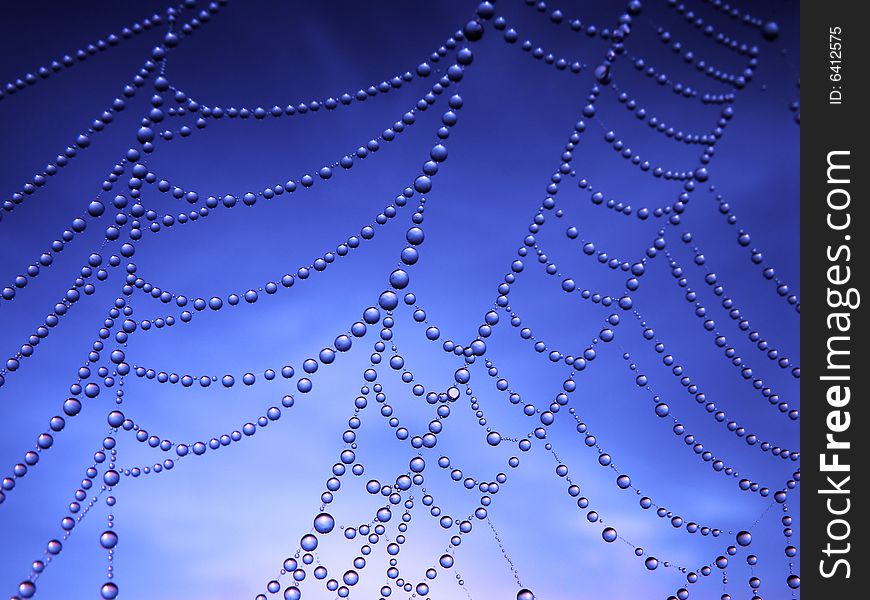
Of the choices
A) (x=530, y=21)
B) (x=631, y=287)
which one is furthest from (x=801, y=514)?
(x=530, y=21)

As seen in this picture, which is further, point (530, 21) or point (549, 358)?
point (549, 358)

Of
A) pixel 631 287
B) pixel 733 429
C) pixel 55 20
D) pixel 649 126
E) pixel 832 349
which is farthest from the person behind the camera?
pixel 733 429

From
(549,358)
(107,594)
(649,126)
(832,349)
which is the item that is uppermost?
(649,126)

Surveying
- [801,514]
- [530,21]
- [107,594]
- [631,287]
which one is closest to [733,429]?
[801,514]

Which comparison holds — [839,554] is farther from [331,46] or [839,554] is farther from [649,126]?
[331,46]

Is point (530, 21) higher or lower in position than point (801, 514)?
higher

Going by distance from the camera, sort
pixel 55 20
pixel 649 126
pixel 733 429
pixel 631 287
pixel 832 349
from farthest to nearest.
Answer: pixel 733 429 < pixel 631 287 < pixel 649 126 < pixel 832 349 < pixel 55 20
